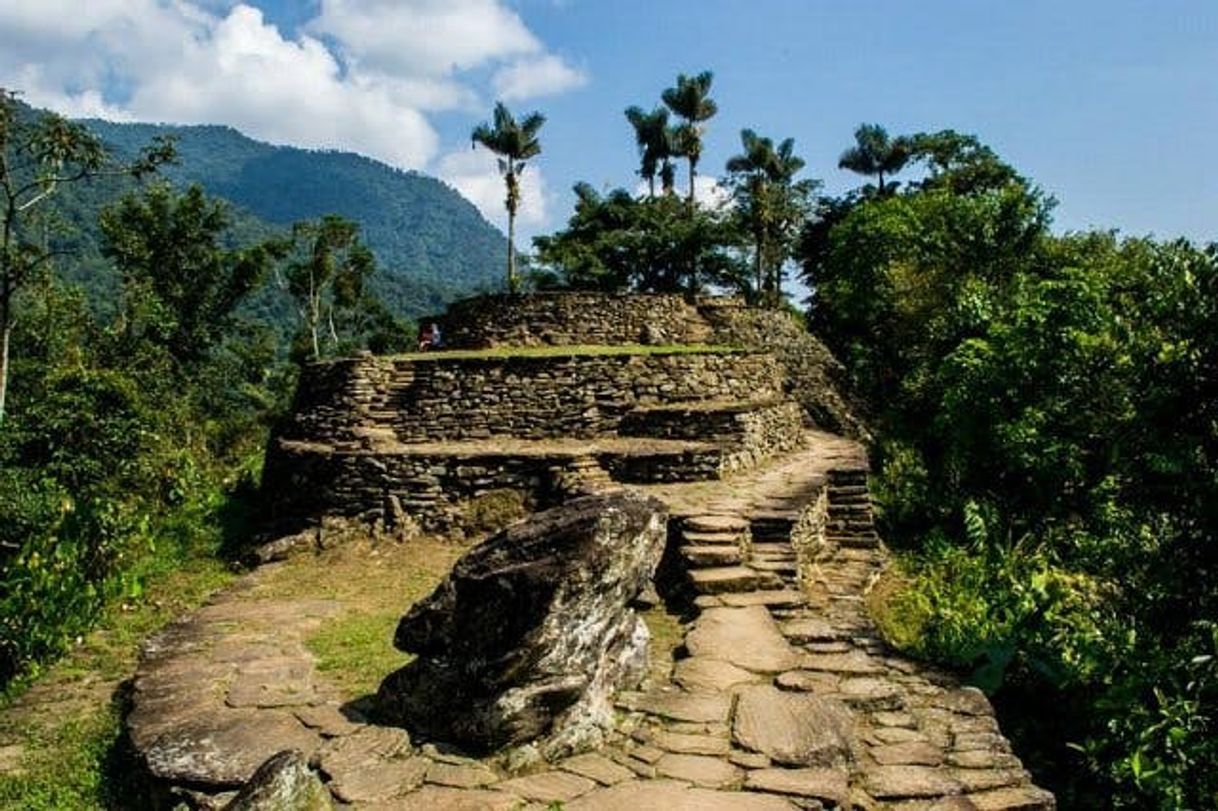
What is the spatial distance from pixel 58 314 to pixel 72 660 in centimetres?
1885

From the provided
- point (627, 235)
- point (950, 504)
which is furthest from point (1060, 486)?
point (627, 235)

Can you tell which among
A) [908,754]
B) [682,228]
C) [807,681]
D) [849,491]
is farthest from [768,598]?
[682,228]

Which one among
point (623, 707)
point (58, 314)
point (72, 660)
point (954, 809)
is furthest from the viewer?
point (58, 314)

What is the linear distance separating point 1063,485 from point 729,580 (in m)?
6.32

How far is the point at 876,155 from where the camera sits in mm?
35938

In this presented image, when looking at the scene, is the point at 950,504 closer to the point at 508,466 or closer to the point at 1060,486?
the point at 1060,486

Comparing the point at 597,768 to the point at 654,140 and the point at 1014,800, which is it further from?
the point at 654,140

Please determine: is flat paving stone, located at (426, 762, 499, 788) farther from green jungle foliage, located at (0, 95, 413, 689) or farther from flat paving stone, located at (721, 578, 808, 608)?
green jungle foliage, located at (0, 95, 413, 689)

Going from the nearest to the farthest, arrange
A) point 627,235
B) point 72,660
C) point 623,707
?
point 623,707
point 72,660
point 627,235

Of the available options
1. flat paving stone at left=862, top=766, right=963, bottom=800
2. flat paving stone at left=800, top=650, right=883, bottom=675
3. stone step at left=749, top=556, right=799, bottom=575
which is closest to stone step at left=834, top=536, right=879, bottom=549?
stone step at left=749, top=556, right=799, bottom=575

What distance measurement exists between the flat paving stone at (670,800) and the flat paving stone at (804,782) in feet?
0.27

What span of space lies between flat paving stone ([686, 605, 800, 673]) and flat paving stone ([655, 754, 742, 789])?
1.30m

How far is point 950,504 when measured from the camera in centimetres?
1285

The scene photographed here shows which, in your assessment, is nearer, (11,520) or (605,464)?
(11,520)
